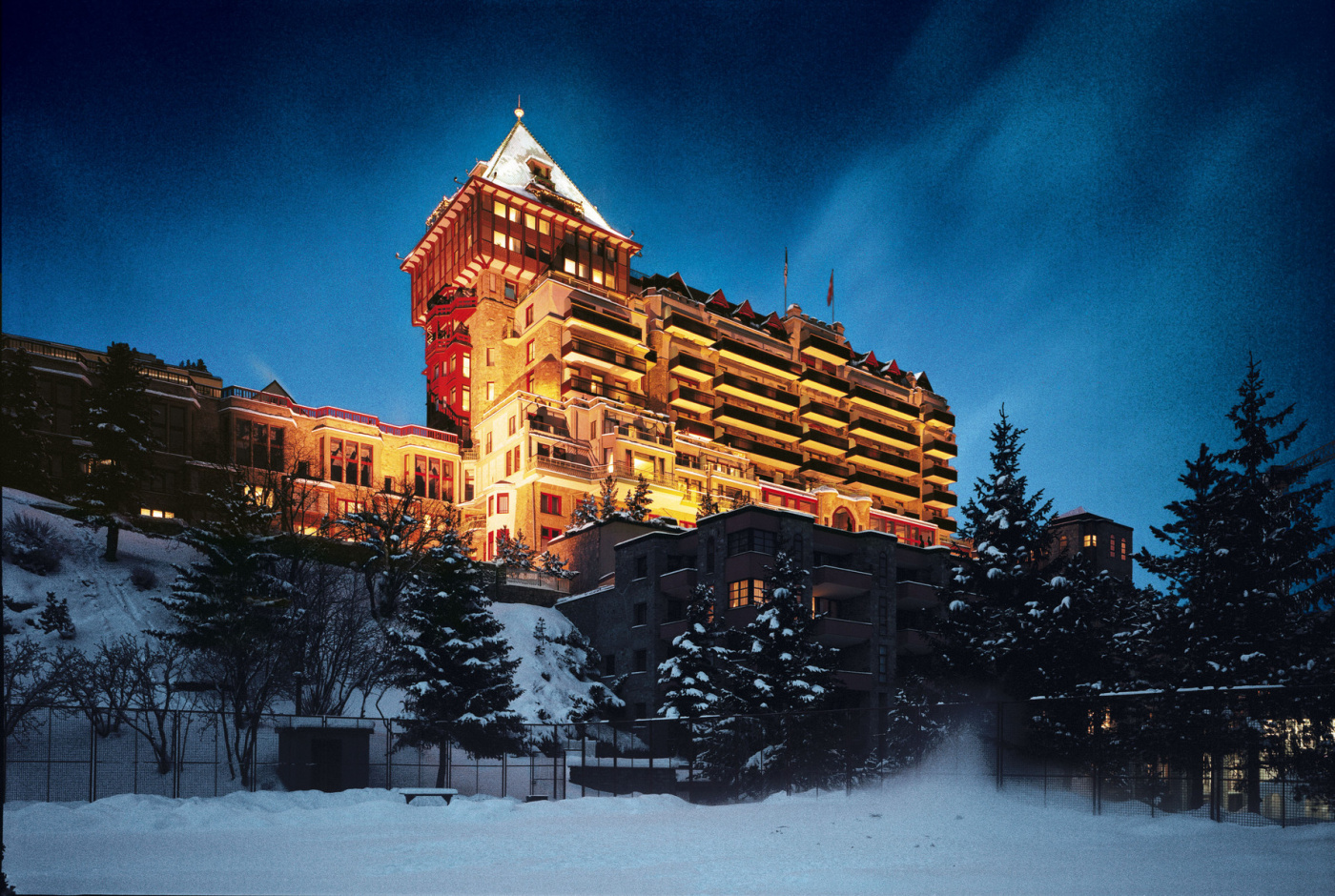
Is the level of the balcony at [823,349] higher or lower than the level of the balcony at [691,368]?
higher

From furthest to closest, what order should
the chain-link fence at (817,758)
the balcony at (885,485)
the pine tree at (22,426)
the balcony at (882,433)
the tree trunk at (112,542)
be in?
the balcony at (882,433)
the balcony at (885,485)
the pine tree at (22,426)
the tree trunk at (112,542)
the chain-link fence at (817,758)

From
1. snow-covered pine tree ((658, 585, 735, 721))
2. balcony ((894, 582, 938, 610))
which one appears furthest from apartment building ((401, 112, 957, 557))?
snow-covered pine tree ((658, 585, 735, 721))

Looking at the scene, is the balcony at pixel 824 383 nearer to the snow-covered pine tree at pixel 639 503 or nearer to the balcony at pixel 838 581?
the snow-covered pine tree at pixel 639 503

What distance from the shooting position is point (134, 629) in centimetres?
4647

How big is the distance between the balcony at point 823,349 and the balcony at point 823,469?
13.6 metres

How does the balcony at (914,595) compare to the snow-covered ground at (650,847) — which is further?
the balcony at (914,595)

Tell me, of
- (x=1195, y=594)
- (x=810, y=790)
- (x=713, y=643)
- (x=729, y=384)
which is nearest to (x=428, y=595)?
(x=713, y=643)

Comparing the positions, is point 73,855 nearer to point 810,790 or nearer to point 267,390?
point 810,790

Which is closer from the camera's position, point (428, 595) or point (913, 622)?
point (428, 595)

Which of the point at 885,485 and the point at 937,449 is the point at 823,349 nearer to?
the point at 885,485

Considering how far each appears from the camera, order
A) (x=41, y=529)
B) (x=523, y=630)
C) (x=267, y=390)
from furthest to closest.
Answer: (x=267, y=390)
(x=523, y=630)
(x=41, y=529)

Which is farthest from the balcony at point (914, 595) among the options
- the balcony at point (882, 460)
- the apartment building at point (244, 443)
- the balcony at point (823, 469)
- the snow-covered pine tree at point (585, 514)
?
the balcony at point (882, 460)

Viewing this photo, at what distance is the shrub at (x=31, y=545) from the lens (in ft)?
159

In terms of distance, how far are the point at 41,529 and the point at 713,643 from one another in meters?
36.7
